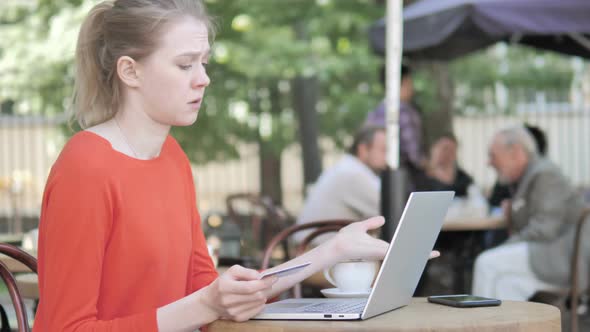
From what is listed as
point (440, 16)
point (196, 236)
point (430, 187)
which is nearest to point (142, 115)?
point (196, 236)

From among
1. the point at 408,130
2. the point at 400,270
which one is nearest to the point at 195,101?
the point at 400,270

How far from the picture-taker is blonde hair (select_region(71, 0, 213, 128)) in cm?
237

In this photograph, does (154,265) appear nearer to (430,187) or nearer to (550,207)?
(550,207)

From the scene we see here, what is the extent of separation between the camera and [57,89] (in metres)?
9.01

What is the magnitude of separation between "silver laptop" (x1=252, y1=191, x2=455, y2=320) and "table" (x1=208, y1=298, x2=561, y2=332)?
0.03 metres

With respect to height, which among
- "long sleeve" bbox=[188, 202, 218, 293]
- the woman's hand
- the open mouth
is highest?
the open mouth

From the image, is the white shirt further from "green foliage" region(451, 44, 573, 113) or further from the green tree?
"green foliage" region(451, 44, 573, 113)

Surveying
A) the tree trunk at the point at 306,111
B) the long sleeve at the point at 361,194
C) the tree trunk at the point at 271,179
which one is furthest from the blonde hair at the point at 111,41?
the tree trunk at the point at 271,179

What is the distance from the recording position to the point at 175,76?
7.64ft

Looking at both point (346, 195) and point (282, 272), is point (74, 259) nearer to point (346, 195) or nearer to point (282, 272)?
point (282, 272)

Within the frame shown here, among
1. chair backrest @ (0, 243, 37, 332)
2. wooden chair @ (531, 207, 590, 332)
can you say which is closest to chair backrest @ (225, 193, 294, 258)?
wooden chair @ (531, 207, 590, 332)

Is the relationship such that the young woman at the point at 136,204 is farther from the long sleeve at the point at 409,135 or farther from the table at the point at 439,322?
the long sleeve at the point at 409,135

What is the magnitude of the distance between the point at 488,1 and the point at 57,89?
13.5 feet

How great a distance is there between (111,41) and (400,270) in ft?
2.82
